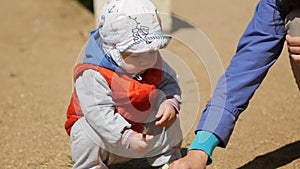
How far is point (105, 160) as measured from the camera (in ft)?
7.49

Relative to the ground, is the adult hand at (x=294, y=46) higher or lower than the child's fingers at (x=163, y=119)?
higher

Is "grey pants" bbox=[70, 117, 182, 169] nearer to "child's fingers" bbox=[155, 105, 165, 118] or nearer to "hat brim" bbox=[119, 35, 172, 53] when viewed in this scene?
"child's fingers" bbox=[155, 105, 165, 118]

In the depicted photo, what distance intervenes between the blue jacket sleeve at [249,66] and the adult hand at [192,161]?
114 mm

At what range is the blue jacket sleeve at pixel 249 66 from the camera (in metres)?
2.16

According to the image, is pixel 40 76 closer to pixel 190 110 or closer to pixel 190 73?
pixel 190 73


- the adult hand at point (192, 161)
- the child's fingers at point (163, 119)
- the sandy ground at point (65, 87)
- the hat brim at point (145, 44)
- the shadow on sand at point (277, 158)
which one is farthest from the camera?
the sandy ground at point (65, 87)

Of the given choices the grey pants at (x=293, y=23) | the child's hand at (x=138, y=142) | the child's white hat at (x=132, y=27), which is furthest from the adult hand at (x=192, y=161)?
the grey pants at (x=293, y=23)

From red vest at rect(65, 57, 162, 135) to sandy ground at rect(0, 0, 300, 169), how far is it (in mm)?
353

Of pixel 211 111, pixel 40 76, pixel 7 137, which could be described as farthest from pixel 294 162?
pixel 40 76

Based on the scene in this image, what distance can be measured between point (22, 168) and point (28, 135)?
37cm

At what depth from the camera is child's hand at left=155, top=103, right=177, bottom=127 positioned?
7.17 feet

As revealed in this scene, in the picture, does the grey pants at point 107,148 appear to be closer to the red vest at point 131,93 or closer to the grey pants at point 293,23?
the red vest at point 131,93

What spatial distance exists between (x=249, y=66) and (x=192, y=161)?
422 millimetres

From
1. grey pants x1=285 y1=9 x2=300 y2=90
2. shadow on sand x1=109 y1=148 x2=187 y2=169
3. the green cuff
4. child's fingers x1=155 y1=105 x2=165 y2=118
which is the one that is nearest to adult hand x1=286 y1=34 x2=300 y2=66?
grey pants x1=285 y1=9 x2=300 y2=90
